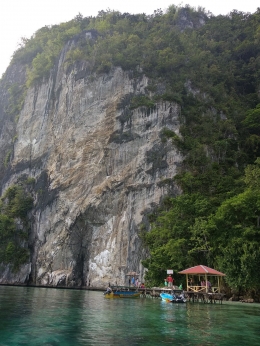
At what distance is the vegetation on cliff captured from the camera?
78.8ft

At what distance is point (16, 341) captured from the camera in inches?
348

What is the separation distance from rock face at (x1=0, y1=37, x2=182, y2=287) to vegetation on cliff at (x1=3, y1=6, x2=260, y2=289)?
171 centimetres

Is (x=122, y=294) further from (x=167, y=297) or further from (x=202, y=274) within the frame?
(x=202, y=274)

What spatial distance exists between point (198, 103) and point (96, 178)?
49.7ft

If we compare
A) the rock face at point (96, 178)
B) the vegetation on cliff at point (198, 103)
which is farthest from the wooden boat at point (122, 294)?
the rock face at point (96, 178)

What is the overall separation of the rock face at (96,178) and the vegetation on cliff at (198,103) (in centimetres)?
171

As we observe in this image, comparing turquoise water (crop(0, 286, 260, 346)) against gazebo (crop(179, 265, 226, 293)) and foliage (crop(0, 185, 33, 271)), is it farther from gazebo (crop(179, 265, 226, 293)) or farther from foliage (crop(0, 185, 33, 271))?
foliage (crop(0, 185, 33, 271))

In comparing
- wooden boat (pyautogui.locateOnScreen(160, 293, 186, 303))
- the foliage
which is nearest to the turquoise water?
wooden boat (pyautogui.locateOnScreen(160, 293, 186, 303))

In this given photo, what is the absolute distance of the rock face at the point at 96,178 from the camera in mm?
37438

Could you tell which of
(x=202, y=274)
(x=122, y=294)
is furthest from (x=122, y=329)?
(x=122, y=294)

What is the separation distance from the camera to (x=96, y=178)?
137ft

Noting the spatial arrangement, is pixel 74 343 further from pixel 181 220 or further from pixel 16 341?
pixel 181 220

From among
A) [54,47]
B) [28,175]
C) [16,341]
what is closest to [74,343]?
[16,341]

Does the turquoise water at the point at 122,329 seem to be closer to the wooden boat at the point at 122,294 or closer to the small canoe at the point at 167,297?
the small canoe at the point at 167,297
